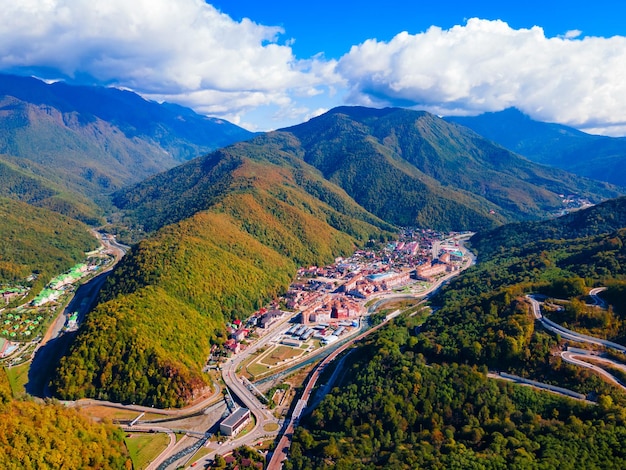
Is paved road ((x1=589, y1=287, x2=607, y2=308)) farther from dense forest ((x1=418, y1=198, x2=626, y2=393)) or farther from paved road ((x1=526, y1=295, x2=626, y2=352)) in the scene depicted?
paved road ((x1=526, y1=295, x2=626, y2=352))

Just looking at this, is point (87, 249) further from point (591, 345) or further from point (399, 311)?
point (591, 345)

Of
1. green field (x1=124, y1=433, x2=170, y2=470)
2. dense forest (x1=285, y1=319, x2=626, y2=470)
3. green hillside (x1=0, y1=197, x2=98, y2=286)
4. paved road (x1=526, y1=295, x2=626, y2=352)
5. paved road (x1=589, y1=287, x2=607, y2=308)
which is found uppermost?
green hillside (x1=0, y1=197, x2=98, y2=286)

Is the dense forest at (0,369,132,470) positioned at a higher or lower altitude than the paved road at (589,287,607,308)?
lower

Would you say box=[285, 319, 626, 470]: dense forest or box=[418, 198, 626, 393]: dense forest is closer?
box=[285, 319, 626, 470]: dense forest

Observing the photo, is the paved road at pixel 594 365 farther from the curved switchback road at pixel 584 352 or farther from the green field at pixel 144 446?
the green field at pixel 144 446

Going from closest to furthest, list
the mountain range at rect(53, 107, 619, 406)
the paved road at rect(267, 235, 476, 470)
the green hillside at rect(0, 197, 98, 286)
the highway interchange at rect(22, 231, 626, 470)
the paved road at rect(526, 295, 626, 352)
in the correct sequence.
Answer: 1. the paved road at rect(267, 235, 476, 470)
2. the highway interchange at rect(22, 231, 626, 470)
3. the paved road at rect(526, 295, 626, 352)
4. the mountain range at rect(53, 107, 619, 406)
5. the green hillside at rect(0, 197, 98, 286)

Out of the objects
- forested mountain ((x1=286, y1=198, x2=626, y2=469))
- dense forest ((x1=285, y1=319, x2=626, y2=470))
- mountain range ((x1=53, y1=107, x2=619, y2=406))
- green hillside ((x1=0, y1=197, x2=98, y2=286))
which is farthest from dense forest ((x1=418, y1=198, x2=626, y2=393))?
green hillside ((x1=0, y1=197, x2=98, y2=286))
